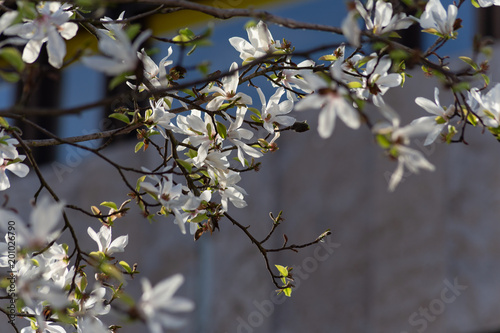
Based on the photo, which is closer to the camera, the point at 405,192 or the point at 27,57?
the point at 27,57

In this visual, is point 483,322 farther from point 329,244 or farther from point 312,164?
point 312,164

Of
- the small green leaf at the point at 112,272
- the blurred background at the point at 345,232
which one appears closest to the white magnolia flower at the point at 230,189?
the small green leaf at the point at 112,272

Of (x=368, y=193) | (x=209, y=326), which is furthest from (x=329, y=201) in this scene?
(x=209, y=326)

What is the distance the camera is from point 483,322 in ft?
15.7

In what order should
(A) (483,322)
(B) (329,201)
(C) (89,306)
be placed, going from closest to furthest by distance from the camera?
1. (C) (89,306)
2. (A) (483,322)
3. (B) (329,201)

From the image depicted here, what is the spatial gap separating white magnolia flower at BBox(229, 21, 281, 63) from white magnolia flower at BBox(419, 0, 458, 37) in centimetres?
31

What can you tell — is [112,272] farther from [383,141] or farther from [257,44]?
[257,44]

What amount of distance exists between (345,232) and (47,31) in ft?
14.6

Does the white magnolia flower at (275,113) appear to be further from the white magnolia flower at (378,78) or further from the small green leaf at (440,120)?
the small green leaf at (440,120)

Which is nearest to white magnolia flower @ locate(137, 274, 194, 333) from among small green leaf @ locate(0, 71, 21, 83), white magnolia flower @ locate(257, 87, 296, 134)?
small green leaf @ locate(0, 71, 21, 83)

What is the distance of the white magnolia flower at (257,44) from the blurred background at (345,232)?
2817 mm

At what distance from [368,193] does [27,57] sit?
4.34m

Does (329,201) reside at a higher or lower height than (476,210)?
lower

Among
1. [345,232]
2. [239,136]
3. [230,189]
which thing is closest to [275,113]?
[239,136]
